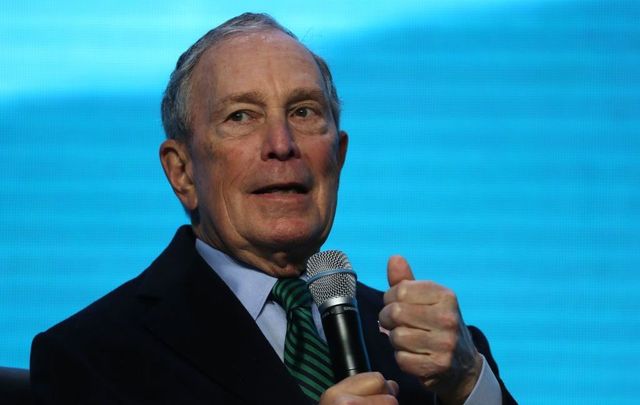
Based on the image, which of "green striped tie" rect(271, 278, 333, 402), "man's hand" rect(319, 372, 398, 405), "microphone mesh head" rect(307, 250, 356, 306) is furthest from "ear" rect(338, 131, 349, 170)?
"man's hand" rect(319, 372, 398, 405)

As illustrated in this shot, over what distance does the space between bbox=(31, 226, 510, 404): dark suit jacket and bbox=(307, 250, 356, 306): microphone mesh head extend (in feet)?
1.06

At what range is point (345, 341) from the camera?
1.53 meters

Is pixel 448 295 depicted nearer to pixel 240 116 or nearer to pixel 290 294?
pixel 290 294

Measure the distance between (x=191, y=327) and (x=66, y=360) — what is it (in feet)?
0.86

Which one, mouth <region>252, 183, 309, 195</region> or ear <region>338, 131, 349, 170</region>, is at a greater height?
ear <region>338, 131, 349, 170</region>

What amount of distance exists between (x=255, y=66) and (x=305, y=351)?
2.13ft

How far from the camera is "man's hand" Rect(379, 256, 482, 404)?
163 cm

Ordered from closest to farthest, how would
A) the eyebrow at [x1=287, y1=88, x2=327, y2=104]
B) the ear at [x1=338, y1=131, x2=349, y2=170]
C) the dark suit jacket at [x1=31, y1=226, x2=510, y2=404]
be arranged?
the dark suit jacket at [x1=31, y1=226, x2=510, y2=404], the eyebrow at [x1=287, y1=88, x2=327, y2=104], the ear at [x1=338, y1=131, x2=349, y2=170]

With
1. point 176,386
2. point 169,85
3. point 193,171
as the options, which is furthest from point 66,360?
point 169,85

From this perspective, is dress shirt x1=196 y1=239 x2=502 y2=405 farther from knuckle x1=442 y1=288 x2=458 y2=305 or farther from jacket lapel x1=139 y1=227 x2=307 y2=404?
knuckle x1=442 y1=288 x2=458 y2=305

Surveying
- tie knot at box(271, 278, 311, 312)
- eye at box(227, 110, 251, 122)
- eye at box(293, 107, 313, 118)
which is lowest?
tie knot at box(271, 278, 311, 312)

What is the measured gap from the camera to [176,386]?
189 cm

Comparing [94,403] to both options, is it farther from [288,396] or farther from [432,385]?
[432,385]

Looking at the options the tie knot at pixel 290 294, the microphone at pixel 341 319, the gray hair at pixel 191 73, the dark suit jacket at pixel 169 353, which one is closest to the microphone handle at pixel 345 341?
the microphone at pixel 341 319
